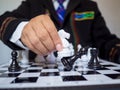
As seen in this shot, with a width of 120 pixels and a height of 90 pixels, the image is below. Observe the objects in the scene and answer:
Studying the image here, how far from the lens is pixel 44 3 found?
141 centimetres

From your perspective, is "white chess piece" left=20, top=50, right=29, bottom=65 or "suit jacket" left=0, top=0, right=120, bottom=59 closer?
"white chess piece" left=20, top=50, right=29, bottom=65

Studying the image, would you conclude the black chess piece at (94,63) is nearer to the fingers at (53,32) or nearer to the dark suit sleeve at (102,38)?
the fingers at (53,32)

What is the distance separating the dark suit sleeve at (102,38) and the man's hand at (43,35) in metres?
0.60

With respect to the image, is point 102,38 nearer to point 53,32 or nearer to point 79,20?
point 79,20

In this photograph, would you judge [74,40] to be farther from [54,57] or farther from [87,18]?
[54,57]

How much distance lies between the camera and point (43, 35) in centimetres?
69

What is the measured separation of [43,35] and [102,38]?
2.78 ft

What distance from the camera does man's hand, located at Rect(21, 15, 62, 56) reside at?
69 centimetres

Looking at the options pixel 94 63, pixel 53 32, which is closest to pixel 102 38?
pixel 94 63

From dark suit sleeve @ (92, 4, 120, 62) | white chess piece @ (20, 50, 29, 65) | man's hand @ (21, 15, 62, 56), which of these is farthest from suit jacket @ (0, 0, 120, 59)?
man's hand @ (21, 15, 62, 56)

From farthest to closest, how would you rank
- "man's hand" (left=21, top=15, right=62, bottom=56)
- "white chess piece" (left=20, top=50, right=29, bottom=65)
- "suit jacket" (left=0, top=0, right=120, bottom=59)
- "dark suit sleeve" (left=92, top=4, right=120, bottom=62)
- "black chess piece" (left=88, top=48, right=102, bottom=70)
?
"suit jacket" (left=0, top=0, right=120, bottom=59)
"dark suit sleeve" (left=92, top=4, right=120, bottom=62)
"white chess piece" (left=20, top=50, right=29, bottom=65)
"black chess piece" (left=88, top=48, right=102, bottom=70)
"man's hand" (left=21, top=15, right=62, bottom=56)

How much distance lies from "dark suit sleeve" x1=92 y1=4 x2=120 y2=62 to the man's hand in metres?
0.60

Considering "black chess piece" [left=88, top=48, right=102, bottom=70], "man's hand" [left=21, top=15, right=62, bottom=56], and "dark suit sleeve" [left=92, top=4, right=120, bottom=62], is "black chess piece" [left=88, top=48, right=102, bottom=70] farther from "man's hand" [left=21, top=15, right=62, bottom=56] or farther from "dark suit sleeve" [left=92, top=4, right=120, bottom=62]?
"dark suit sleeve" [left=92, top=4, right=120, bottom=62]

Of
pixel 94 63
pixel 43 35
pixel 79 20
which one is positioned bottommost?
pixel 94 63
